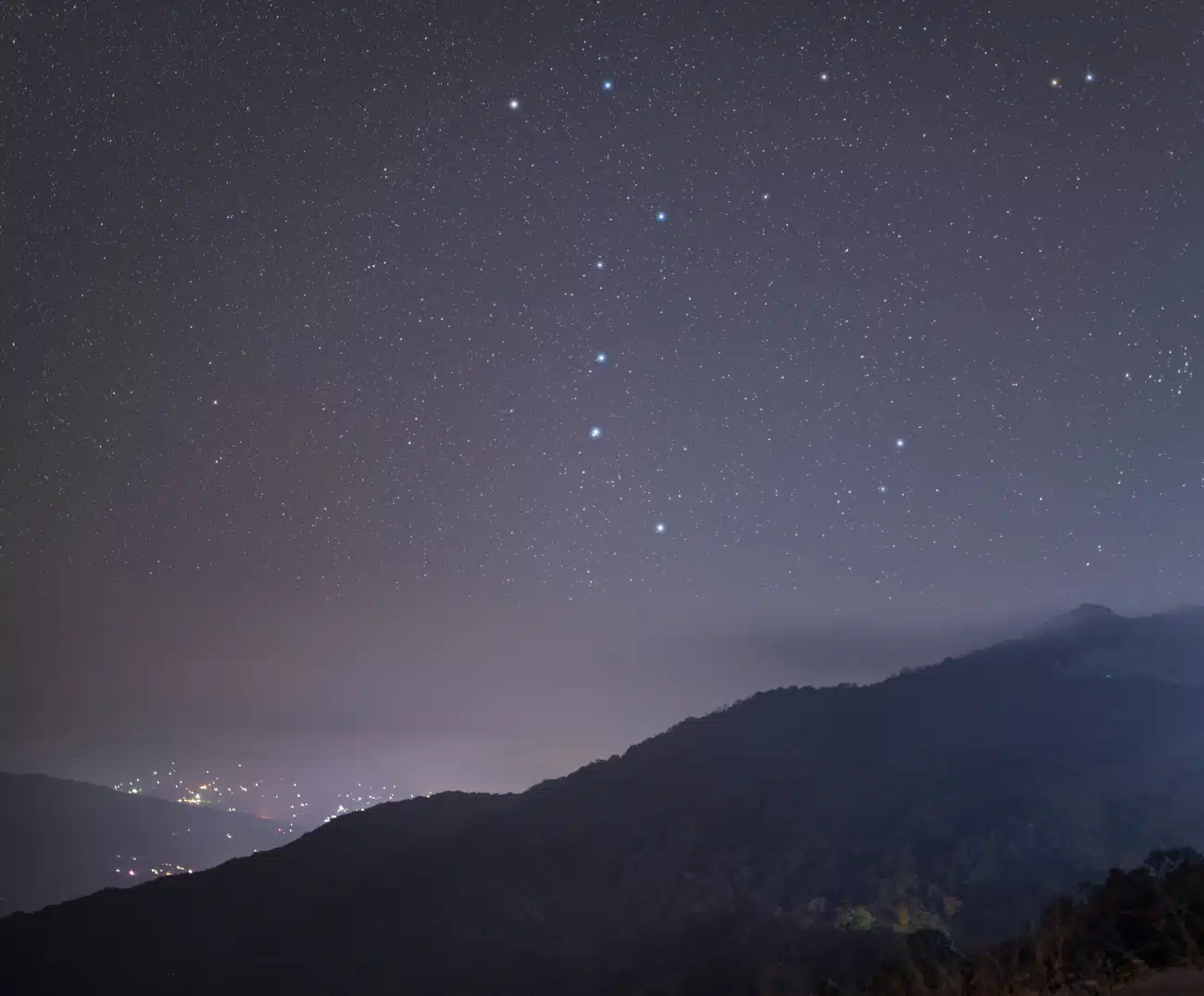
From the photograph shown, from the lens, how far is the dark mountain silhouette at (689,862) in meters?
55.7

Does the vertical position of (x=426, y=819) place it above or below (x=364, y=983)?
above

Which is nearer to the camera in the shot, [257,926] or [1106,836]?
[1106,836]

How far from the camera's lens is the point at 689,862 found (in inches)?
2913

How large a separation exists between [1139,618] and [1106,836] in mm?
106280

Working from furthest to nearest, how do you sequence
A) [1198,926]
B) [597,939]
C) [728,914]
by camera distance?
[597,939]
[728,914]
[1198,926]

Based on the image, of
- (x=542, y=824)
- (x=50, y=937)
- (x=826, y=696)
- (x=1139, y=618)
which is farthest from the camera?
(x=1139, y=618)

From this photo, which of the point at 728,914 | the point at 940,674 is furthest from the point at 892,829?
the point at 940,674

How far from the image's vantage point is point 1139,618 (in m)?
152

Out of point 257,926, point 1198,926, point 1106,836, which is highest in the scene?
point 1198,926

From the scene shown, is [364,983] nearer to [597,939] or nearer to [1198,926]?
[597,939]

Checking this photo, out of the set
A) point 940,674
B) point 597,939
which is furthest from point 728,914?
point 940,674

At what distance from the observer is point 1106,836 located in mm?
62219

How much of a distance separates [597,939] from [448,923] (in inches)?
475

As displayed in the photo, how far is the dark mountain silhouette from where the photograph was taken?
2192 inches
